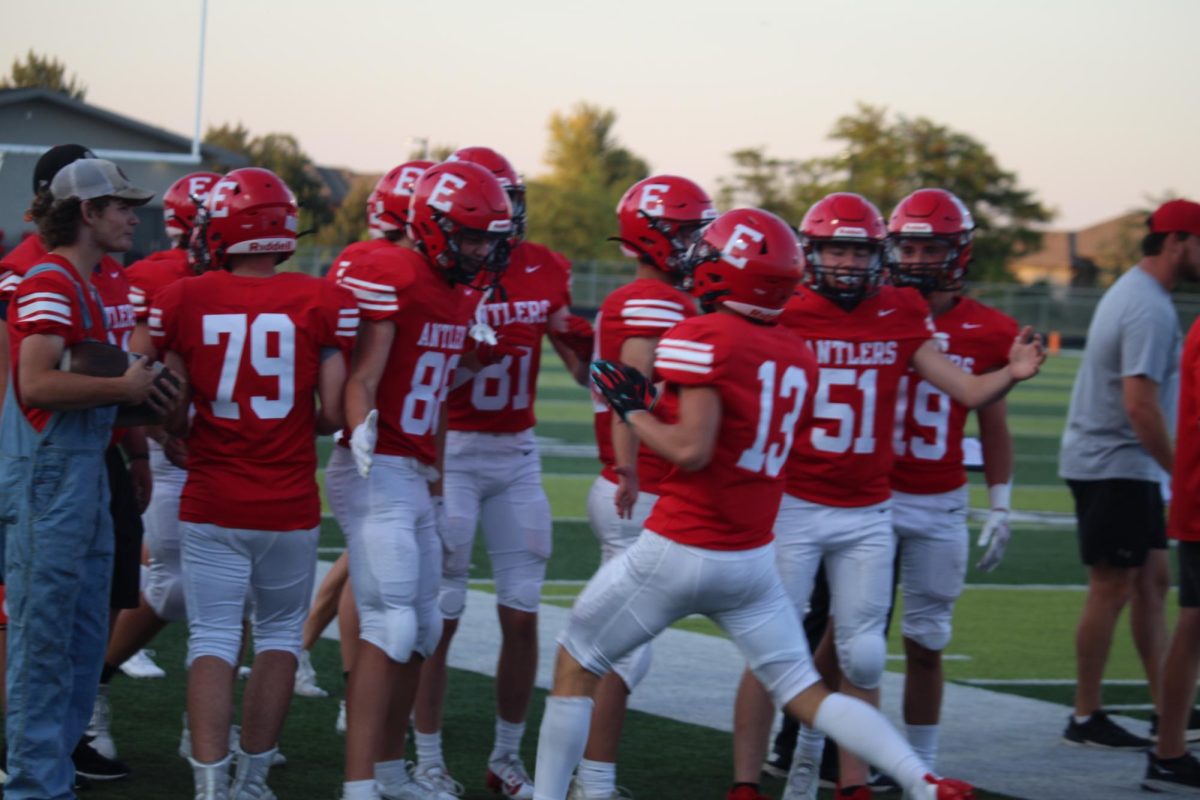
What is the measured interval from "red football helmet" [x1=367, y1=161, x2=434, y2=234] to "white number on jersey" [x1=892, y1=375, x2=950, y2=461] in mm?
1834

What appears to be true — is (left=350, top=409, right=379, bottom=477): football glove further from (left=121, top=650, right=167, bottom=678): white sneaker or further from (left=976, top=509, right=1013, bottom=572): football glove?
(left=121, top=650, right=167, bottom=678): white sneaker

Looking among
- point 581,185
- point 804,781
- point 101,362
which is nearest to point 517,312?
point 101,362

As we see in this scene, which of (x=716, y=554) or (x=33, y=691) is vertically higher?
(x=716, y=554)

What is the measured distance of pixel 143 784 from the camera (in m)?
5.11

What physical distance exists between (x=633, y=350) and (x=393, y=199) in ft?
3.44

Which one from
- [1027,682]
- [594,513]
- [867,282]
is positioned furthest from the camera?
[1027,682]

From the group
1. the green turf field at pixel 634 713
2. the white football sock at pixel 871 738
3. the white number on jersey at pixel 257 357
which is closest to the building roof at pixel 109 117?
the green turf field at pixel 634 713

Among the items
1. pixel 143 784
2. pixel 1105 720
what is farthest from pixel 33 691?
pixel 1105 720

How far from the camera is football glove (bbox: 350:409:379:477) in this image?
443 cm

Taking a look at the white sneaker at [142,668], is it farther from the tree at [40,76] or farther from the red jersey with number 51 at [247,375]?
the tree at [40,76]

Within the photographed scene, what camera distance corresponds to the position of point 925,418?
213 inches

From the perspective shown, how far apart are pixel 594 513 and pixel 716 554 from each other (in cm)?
115

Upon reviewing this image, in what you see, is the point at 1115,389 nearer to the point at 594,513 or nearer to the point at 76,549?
the point at 594,513

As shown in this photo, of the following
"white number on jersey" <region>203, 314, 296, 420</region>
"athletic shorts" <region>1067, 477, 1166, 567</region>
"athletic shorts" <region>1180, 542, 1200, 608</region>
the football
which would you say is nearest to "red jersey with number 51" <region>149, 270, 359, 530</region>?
"white number on jersey" <region>203, 314, 296, 420</region>
